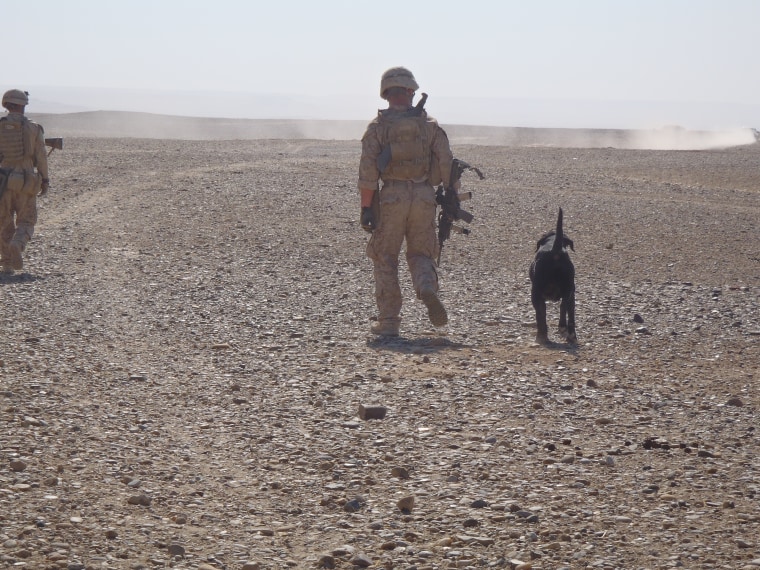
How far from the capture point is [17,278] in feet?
41.0

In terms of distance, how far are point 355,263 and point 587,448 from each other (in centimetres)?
825

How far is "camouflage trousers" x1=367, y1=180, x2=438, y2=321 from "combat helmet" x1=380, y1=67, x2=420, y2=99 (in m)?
0.85

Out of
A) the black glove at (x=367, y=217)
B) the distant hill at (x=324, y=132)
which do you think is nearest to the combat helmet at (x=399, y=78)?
the black glove at (x=367, y=217)

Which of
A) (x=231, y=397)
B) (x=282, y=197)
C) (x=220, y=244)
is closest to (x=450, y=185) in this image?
(x=231, y=397)

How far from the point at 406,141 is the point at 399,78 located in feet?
1.81

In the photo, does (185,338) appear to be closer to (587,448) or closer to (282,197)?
(587,448)

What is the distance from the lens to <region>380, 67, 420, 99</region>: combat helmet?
9500 millimetres

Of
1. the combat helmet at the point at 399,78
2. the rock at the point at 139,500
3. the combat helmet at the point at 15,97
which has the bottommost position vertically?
the rock at the point at 139,500

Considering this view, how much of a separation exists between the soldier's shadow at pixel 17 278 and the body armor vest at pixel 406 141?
4906mm

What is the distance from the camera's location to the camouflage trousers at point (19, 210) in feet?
43.4

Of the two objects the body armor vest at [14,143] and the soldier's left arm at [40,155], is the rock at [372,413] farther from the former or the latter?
the body armor vest at [14,143]

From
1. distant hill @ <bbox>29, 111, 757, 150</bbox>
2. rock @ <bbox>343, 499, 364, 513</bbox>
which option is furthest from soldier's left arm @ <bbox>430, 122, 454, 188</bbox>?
distant hill @ <bbox>29, 111, 757, 150</bbox>

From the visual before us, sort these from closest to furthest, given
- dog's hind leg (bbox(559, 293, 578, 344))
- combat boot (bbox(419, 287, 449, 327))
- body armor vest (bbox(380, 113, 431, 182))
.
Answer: dog's hind leg (bbox(559, 293, 578, 344)) → combat boot (bbox(419, 287, 449, 327)) → body armor vest (bbox(380, 113, 431, 182))

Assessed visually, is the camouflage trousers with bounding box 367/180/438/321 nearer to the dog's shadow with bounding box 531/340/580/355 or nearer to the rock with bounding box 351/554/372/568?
the dog's shadow with bounding box 531/340/580/355
